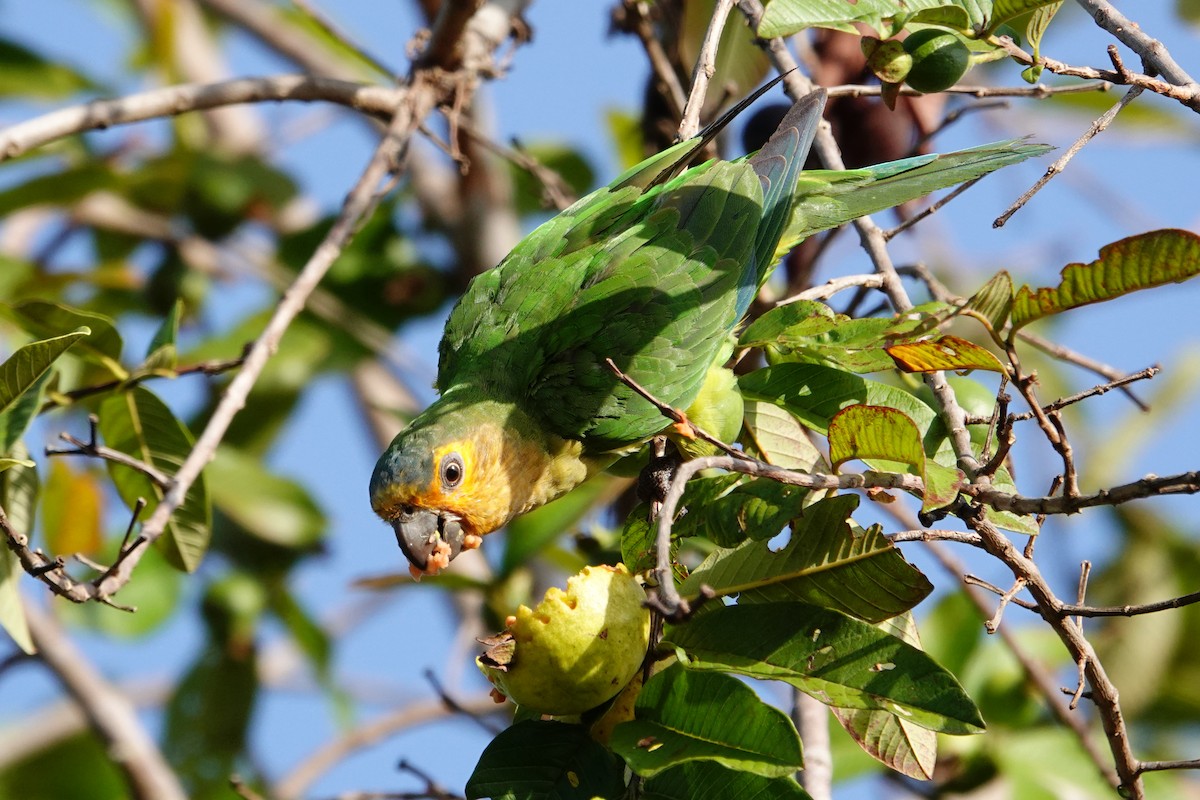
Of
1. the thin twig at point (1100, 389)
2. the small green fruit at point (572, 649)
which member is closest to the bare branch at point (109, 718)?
the small green fruit at point (572, 649)

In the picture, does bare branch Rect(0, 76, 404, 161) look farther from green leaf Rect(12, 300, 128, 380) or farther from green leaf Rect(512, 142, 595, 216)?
green leaf Rect(512, 142, 595, 216)

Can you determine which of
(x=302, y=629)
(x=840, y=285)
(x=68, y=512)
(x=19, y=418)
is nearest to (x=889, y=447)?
(x=840, y=285)

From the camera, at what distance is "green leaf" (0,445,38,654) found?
219 centimetres

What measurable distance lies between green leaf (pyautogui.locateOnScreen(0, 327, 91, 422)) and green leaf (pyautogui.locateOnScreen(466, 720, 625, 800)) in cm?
99

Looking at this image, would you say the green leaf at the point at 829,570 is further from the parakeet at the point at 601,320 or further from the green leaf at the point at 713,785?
the parakeet at the point at 601,320

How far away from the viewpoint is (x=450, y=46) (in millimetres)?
3406

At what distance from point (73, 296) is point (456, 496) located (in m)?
2.67

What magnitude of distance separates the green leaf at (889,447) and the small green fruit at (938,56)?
0.73m

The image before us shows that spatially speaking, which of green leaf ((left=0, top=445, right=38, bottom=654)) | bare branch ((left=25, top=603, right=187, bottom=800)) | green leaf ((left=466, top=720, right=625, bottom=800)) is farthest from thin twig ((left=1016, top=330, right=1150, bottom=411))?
bare branch ((left=25, top=603, right=187, bottom=800))

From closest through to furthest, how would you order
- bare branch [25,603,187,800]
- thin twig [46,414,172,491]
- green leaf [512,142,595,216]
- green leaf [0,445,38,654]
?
thin twig [46,414,172,491], green leaf [0,445,38,654], bare branch [25,603,187,800], green leaf [512,142,595,216]

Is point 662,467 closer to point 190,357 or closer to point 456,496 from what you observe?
point 456,496

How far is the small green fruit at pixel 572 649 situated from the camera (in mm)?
1765

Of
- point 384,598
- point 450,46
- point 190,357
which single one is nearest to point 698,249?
point 450,46

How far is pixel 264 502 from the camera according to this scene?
160 inches
